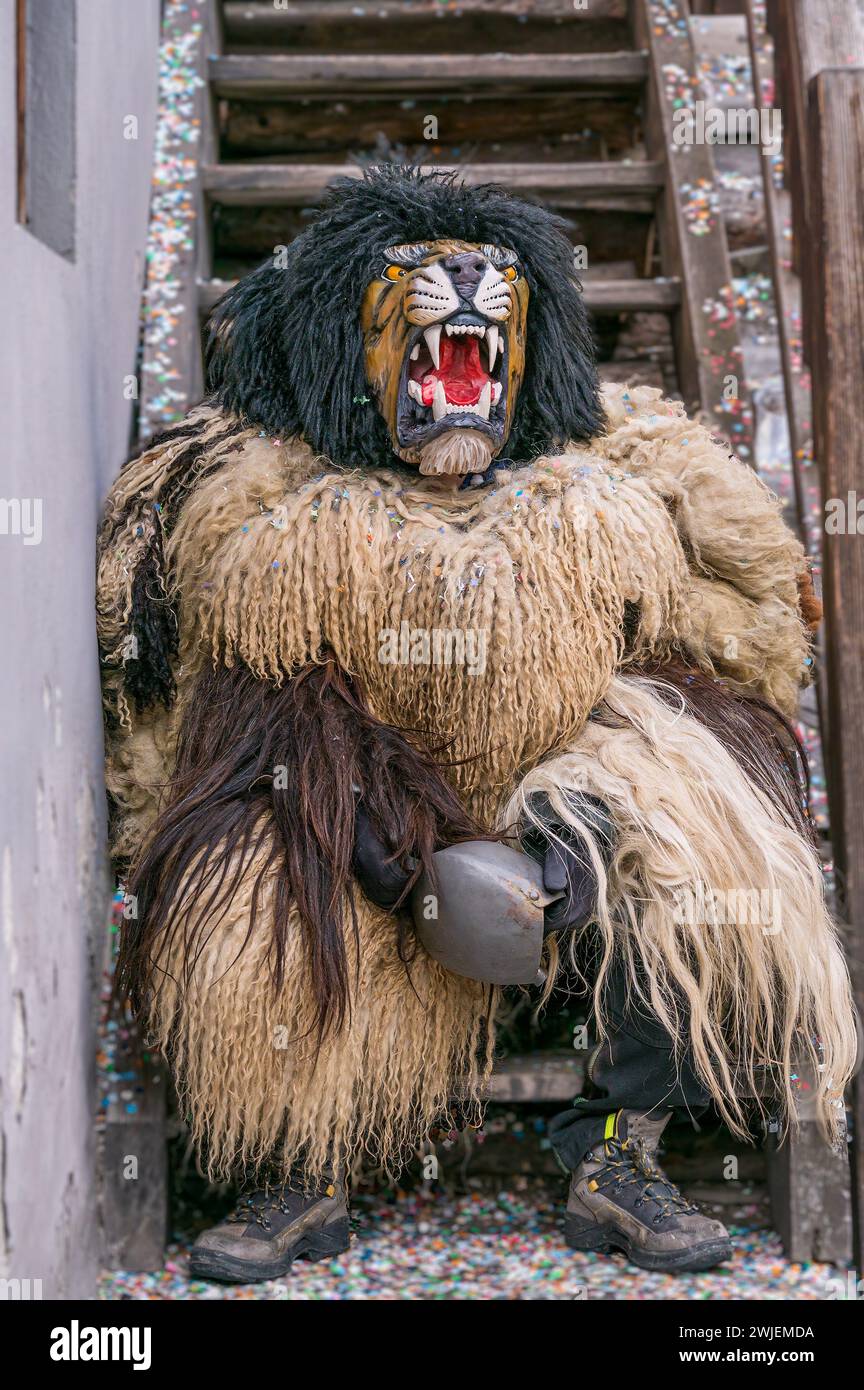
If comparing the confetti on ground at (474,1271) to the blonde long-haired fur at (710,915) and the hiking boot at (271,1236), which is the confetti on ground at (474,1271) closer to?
the hiking boot at (271,1236)

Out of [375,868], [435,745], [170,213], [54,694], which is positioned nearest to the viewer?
[54,694]

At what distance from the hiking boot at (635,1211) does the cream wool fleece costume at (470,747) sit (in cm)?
17

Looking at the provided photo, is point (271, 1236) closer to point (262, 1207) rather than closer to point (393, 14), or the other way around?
point (262, 1207)

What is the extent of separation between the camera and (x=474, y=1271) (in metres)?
2.03

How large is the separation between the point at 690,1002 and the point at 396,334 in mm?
876

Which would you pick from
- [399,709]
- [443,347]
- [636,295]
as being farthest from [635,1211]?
[636,295]

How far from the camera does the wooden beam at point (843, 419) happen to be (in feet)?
7.39

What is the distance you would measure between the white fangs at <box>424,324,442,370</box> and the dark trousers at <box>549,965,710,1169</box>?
0.77 metres

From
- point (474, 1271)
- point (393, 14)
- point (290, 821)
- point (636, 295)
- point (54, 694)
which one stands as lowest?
point (474, 1271)

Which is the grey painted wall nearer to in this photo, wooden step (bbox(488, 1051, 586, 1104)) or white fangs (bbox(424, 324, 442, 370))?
white fangs (bbox(424, 324, 442, 370))

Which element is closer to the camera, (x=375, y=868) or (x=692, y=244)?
(x=375, y=868)

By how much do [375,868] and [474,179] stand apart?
1.49 meters
